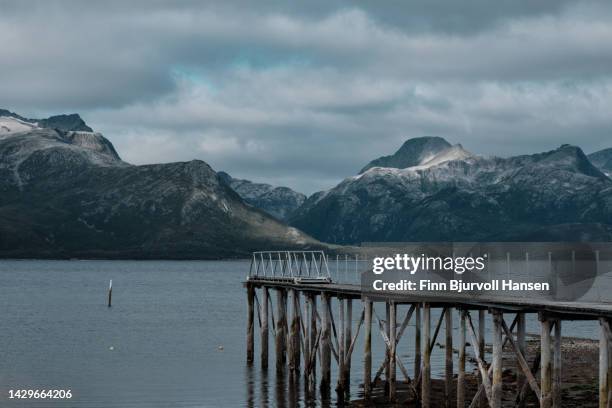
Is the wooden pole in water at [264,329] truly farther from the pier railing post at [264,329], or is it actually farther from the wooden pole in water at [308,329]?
the wooden pole in water at [308,329]

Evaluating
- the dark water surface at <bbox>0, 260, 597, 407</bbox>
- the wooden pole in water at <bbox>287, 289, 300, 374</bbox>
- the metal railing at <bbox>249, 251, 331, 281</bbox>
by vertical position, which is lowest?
the dark water surface at <bbox>0, 260, 597, 407</bbox>

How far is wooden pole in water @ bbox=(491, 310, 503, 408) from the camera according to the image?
3488 cm

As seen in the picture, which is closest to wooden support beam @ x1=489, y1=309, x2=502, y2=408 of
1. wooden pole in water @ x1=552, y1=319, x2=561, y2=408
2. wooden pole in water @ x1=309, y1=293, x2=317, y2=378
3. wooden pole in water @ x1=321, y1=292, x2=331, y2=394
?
wooden pole in water @ x1=552, y1=319, x2=561, y2=408

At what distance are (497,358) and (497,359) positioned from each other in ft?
0.12

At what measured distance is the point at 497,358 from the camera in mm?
35062

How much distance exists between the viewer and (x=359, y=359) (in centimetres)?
7169

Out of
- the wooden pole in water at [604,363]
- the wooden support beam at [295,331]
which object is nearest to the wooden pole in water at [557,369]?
the wooden pole in water at [604,363]

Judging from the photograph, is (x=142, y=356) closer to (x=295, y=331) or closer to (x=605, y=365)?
(x=295, y=331)

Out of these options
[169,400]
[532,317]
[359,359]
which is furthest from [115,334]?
[532,317]

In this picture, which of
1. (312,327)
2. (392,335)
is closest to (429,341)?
(392,335)

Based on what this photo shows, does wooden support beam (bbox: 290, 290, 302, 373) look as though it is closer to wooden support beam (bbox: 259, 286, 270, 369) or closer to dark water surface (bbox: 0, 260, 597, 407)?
dark water surface (bbox: 0, 260, 597, 407)

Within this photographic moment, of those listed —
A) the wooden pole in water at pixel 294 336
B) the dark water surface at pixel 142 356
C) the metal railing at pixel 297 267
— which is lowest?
the dark water surface at pixel 142 356

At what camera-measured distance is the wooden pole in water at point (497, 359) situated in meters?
34.9

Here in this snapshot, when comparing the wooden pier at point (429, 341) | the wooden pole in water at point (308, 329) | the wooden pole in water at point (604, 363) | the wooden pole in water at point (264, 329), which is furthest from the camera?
the wooden pole in water at point (264, 329)
